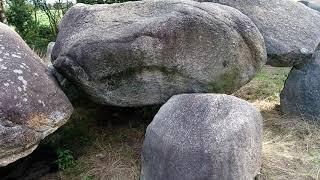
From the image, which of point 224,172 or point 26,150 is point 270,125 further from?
point 26,150

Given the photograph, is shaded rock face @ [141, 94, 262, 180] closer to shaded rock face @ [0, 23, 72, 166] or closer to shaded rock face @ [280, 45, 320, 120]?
shaded rock face @ [0, 23, 72, 166]

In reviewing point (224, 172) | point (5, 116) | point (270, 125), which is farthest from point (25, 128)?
point (270, 125)

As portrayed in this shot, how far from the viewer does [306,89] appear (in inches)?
187

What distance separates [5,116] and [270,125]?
2764mm

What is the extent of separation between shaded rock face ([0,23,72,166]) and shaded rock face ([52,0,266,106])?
354 mm

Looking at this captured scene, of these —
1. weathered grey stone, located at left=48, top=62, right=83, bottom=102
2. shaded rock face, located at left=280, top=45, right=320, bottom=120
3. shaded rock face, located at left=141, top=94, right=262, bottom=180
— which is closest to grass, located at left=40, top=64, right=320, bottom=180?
shaded rock face, located at left=280, top=45, right=320, bottom=120

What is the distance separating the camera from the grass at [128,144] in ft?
12.7

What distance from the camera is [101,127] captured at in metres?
4.57

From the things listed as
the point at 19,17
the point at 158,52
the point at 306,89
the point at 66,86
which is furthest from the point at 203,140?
the point at 19,17

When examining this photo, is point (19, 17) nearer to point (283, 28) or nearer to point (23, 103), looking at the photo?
point (283, 28)

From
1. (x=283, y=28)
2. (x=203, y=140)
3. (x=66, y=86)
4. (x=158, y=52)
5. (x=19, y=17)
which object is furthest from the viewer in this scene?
(x=19, y=17)

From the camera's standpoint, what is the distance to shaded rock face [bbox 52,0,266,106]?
3.61 m

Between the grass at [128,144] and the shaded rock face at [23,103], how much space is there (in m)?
0.74

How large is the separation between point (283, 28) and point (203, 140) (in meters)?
1.77
